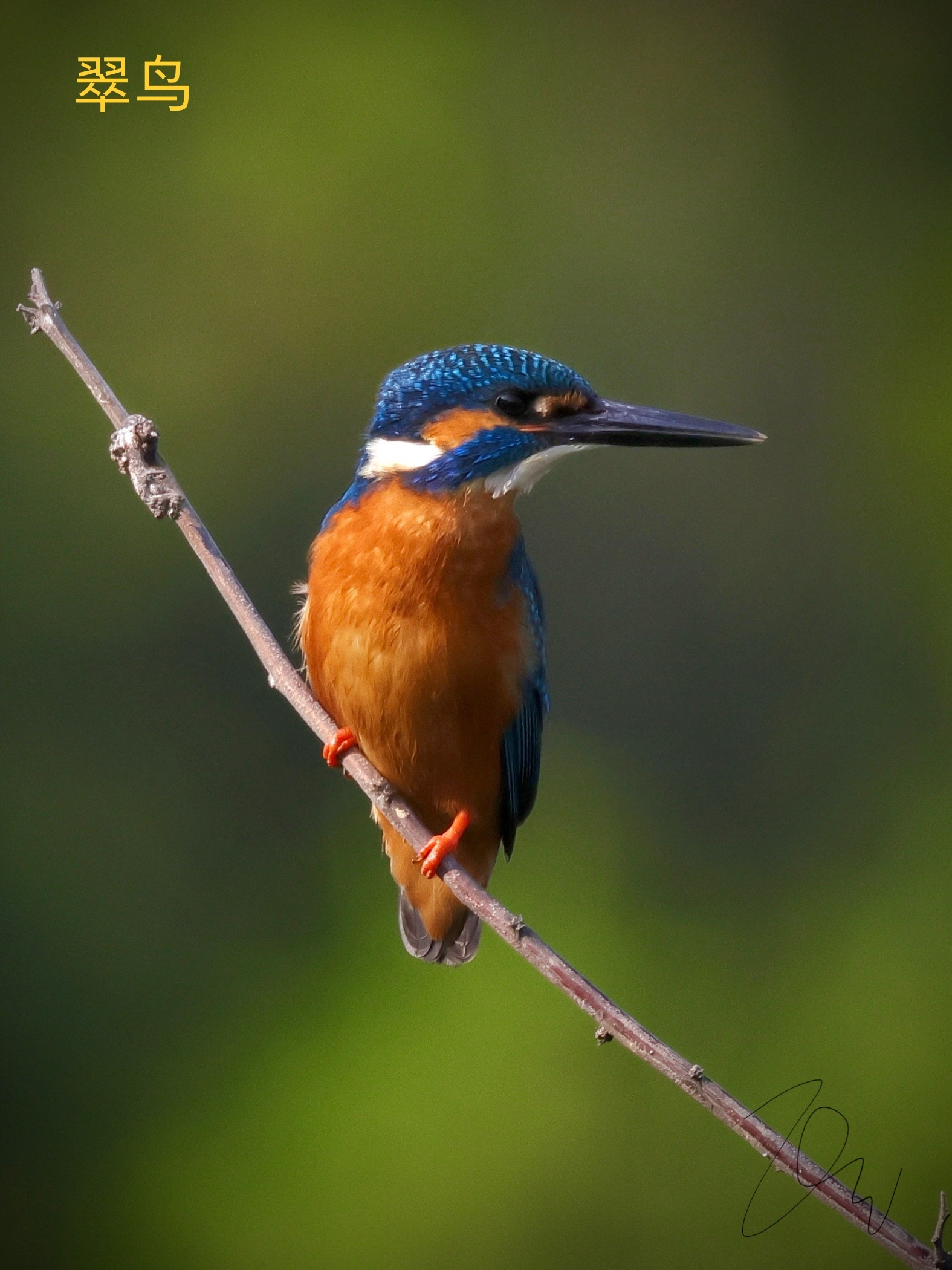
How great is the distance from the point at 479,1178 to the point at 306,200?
8.93 ft

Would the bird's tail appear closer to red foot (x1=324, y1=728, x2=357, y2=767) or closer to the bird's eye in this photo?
red foot (x1=324, y1=728, x2=357, y2=767)

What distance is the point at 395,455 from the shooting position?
65.7 inches

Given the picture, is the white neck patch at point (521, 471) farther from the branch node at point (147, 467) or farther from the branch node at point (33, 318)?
the branch node at point (33, 318)

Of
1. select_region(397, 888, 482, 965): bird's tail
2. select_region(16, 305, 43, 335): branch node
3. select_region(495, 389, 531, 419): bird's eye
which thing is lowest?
select_region(397, 888, 482, 965): bird's tail

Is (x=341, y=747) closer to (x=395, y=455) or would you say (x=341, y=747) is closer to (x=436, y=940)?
(x=395, y=455)

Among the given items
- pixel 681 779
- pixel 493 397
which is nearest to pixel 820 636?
pixel 681 779

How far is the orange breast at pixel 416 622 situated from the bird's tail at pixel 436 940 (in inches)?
17.3

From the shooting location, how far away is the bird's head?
5.23ft

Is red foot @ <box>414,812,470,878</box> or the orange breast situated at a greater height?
the orange breast

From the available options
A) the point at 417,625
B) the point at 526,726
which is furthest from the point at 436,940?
the point at 417,625

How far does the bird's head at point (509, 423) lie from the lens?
5.23 ft

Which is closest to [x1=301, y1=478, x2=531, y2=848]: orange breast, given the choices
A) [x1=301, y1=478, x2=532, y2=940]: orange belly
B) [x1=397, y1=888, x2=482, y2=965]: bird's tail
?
[x1=301, y1=478, x2=532, y2=940]: orange belly

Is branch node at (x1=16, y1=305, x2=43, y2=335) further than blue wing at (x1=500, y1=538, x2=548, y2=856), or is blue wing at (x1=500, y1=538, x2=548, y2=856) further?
blue wing at (x1=500, y1=538, x2=548, y2=856)

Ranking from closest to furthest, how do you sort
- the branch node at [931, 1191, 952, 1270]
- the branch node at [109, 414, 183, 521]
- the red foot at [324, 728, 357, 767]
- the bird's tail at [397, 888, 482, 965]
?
the branch node at [931, 1191, 952, 1270]
the branch node at [109, 414, 183, 521]
the red foot at [324, 728, 357, 767]
the bird's tail at [397, 888, 482, 965]
